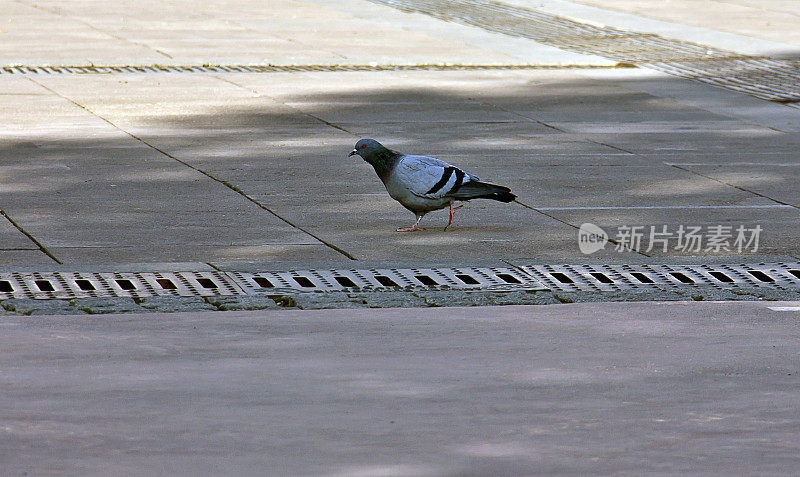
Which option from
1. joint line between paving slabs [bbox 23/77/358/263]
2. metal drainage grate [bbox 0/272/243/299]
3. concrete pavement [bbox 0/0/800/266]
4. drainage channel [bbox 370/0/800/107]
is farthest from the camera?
drainage channel [bbox 370/0/800/107]

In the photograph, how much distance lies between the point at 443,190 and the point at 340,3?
64.5 ft

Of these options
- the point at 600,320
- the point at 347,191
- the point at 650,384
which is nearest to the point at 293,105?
the point at 347,191

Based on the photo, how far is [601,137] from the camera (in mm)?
13688

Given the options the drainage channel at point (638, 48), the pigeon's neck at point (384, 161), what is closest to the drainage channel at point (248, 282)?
the pigeon's neck at point (384, 161)

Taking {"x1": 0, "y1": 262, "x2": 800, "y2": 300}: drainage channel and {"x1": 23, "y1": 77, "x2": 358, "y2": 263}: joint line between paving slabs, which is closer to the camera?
{"x1": 0, "y1": 262, "x2": 800, "y2": 300}: drainage channel

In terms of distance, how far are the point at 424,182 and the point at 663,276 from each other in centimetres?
170

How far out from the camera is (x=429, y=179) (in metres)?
9.12

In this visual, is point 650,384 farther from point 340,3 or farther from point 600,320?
point 340,3

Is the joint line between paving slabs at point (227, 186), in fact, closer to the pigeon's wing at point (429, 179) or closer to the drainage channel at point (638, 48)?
the pigeon's wing at point (429, 179)

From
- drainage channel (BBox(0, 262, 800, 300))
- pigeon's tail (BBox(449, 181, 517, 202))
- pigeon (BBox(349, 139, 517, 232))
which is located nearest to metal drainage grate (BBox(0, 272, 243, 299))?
drainage channel (BBox(0, 262, 800, 300))

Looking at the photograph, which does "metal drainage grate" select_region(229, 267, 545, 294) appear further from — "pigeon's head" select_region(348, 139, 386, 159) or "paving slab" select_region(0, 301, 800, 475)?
"pigeon's head" select_region(348, 139, 386, 159)

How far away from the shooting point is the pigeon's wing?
912 cm

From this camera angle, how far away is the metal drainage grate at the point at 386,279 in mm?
7891

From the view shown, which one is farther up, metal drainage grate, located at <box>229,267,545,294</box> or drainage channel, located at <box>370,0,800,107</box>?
drainage channel, located at <box>370,0,800,107</box>
